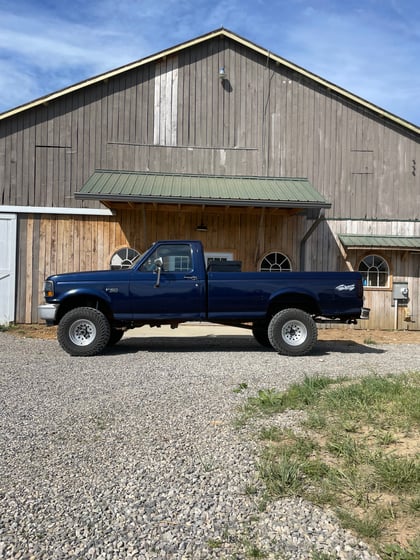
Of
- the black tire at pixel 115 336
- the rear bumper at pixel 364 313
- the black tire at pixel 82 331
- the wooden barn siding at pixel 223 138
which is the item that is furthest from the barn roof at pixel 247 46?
the rear bumper at pixel 364 313

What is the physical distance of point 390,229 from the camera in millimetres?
13594

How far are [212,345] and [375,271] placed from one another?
6.33m

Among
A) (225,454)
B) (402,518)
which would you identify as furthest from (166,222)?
(402,518)

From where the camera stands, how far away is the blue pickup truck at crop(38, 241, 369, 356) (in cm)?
834

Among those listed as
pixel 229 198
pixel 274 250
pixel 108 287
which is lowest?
pixel 108 287

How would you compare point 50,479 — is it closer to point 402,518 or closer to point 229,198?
point 402,518

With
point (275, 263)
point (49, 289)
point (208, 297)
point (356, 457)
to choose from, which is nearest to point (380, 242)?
point (275, 263)

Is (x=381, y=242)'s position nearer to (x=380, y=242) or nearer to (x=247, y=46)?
(x=380, y=242)

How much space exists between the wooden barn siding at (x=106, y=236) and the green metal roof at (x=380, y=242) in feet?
6.67

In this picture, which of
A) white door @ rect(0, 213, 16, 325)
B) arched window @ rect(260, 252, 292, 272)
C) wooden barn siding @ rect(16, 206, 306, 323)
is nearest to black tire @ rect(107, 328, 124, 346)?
wooden barn siding @ rect(16, 206, 306, 323)

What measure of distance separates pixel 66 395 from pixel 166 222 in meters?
8.25

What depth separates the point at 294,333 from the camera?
851 cm

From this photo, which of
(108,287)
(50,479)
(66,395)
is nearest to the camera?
(50,479)

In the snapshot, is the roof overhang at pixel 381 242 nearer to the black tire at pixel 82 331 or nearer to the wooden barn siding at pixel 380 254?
the wooden barn siding at pixel 380 254
